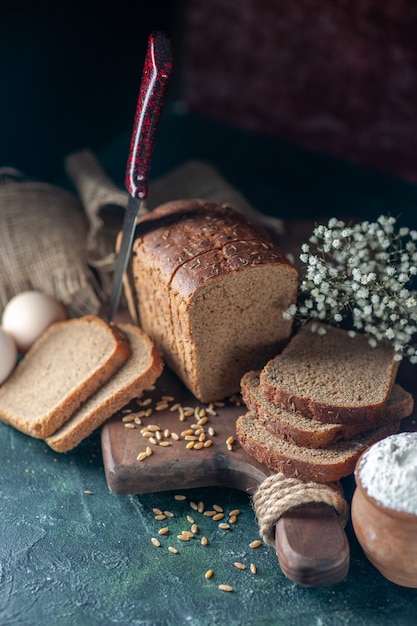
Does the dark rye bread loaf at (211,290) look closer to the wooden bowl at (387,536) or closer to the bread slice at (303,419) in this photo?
the bread slice at (303,419)

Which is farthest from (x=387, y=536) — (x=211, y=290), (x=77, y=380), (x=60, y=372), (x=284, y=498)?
(x=60, y=372)

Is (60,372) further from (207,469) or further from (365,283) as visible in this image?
(365,283)

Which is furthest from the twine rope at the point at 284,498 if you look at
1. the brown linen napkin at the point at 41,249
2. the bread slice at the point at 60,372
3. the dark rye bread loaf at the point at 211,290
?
the brown linen napkin at the point at 41,249

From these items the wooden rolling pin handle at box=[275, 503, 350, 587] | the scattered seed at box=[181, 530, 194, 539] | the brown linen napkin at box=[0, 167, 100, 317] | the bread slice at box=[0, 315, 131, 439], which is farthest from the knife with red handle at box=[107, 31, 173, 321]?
the wooden rolling pin handle at box=[275, 503, 350, 587]

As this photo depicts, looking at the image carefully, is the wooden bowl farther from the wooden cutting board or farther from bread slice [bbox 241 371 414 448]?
bread slice [bbox 241 371 414 448]

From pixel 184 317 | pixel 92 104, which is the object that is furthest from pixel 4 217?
pixel 184 317

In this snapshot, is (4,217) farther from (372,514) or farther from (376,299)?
(372,514)
